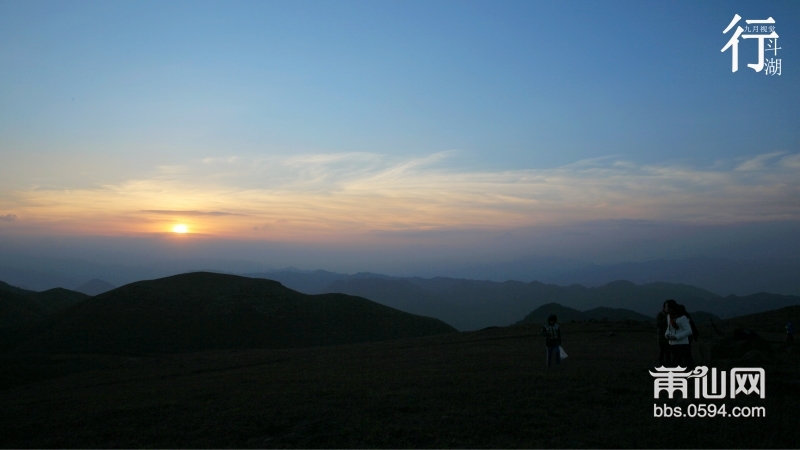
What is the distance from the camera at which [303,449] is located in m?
11.0

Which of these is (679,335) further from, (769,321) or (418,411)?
(769,321)

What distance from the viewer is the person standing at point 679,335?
1377cm

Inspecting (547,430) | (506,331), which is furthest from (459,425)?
(506,331)

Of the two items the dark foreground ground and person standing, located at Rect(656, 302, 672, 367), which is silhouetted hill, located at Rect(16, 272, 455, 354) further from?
person standing, located at Rect(656, 302, 672, 367)

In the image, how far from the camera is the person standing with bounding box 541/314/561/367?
19.2 meters

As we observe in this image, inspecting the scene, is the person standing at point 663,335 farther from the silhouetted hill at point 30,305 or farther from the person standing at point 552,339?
the silhouetted hill at point 30,305

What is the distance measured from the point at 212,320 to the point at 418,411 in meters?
63.5

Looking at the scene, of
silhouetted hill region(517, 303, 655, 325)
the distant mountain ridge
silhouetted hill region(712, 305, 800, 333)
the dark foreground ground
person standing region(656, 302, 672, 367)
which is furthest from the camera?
silhouetted hill region(517, 303, 655, 325)

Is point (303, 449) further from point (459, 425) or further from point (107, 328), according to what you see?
point (107, 328)

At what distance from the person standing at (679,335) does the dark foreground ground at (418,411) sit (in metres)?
1.32

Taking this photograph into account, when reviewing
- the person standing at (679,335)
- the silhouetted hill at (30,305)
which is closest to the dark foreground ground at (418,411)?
the person standing at (679,335)

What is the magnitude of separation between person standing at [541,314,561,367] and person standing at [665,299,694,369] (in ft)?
16.6

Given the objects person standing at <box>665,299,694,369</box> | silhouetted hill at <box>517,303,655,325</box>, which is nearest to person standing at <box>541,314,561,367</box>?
person standing at <box>665,299,694,369</box>

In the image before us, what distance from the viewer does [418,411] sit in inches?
531
